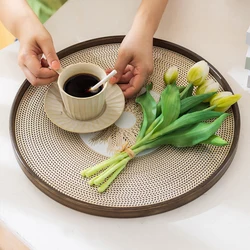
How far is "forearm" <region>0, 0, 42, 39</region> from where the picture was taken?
898 mm

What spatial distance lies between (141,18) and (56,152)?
377 mm

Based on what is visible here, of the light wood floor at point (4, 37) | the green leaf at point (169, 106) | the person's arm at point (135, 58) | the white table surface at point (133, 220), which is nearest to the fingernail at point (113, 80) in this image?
the person's arm at point (135, 58)

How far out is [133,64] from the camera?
89cm

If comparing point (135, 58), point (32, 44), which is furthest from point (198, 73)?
point (32, 44)

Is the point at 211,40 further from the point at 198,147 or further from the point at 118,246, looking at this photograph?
the point at 118,246

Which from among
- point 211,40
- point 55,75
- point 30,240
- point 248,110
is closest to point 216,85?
point 248,110

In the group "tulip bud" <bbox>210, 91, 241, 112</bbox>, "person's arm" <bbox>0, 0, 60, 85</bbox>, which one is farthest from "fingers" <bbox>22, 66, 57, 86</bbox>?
"tulip bud" <bbox>210, 91, 241, 112</bbox>

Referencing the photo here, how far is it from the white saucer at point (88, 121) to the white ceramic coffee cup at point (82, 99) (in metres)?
0.01

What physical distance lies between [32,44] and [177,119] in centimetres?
34

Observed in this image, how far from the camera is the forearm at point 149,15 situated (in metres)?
0.94

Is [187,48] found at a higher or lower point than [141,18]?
lower

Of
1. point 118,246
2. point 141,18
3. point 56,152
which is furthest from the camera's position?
point 141,18

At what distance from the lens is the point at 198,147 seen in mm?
795

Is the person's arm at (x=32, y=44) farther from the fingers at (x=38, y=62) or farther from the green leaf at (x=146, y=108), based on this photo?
the green leaf at (x=146, y=108)
